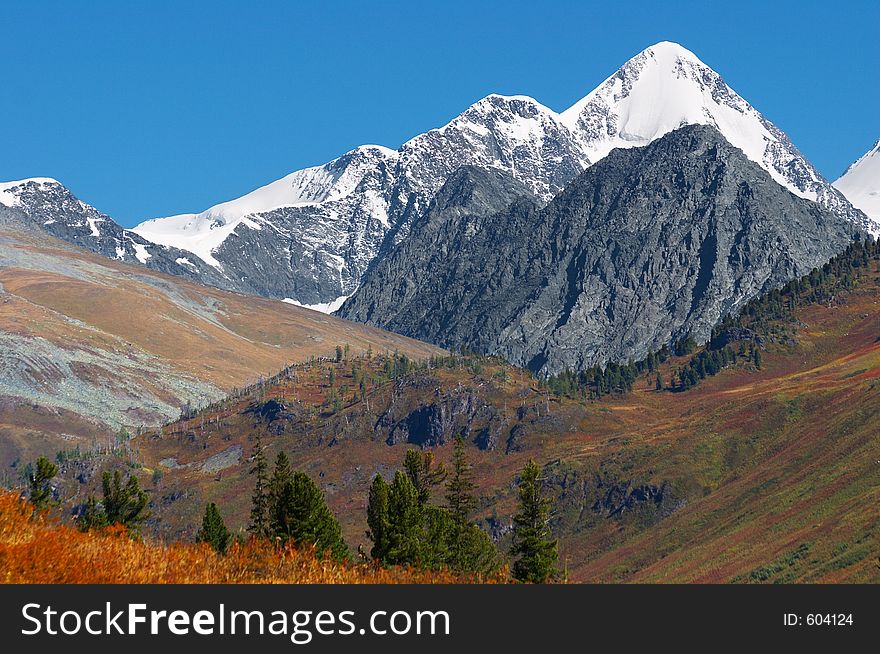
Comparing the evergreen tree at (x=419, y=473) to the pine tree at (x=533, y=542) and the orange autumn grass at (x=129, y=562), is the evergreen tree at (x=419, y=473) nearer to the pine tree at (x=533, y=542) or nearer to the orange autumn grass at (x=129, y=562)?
the pine tree at (x=533, y=542)

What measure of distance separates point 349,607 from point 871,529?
77.4 meters

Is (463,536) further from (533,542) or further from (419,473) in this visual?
(533,542)

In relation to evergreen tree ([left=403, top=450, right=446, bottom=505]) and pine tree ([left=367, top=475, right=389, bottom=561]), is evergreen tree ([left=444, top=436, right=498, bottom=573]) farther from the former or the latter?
pine tree ([left=367, top=475, right=389, bottom=561])

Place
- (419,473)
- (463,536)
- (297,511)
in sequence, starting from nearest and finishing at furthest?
(297,511) < (463,536) < (419,473)

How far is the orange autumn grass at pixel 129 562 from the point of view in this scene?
63.1 ft

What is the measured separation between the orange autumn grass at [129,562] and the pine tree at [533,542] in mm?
51606

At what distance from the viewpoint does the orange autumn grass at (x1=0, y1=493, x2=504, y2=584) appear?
19.2 m

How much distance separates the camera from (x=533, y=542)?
250 feet

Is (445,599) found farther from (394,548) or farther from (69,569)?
(394,548)

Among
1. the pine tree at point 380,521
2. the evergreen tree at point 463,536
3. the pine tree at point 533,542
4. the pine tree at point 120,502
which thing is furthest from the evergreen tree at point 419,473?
the pine tree at point 120,502

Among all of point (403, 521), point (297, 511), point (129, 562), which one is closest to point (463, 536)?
point (403, 521)

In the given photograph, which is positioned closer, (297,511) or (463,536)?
(297,511)

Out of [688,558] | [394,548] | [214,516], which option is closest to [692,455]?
[688,558]

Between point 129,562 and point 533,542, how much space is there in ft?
191
